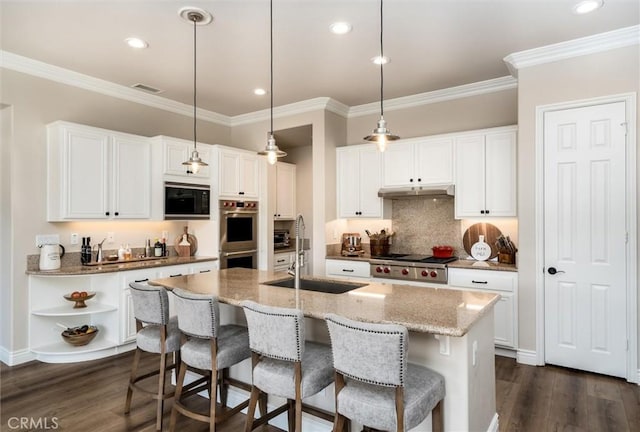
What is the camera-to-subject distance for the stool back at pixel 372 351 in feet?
5.46

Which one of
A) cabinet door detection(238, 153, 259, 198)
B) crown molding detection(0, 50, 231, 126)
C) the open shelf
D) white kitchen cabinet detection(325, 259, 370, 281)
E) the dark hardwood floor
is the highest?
crown molding detection(0, 50, 231, 126)

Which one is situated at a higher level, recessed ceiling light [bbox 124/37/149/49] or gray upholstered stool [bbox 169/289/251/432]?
recessed ceiling light [bbox 124/37/149/49]

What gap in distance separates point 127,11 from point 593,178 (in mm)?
4121

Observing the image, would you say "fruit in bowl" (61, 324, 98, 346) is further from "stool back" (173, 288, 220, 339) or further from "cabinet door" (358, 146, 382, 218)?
"cabinet door" (358, 146, 382, 218)

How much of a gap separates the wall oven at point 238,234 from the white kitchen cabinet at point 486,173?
2.79m

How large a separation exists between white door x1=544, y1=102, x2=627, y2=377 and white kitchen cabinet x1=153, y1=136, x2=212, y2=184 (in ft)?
12.8

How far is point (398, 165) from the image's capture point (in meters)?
4.75

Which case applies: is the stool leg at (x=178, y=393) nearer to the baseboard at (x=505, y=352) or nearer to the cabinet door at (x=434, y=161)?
the baseboard at (x=505, y=352)

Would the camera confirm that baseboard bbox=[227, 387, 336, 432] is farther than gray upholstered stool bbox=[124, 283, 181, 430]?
No

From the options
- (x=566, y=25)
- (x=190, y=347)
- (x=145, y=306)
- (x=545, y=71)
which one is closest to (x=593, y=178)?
(x=545, y=71)

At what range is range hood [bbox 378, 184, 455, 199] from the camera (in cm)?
435

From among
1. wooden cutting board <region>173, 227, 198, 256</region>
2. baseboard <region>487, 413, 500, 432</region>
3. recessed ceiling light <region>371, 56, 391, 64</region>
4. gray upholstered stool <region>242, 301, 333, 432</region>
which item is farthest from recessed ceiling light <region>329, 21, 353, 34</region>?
wooden cutting board <region>173, 227, 198, 256</region>

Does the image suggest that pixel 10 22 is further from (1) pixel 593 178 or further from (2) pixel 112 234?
(1) pixel 593 178

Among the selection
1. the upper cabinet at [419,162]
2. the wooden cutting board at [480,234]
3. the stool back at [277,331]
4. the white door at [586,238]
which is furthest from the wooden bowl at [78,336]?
the white door at [586,238]
